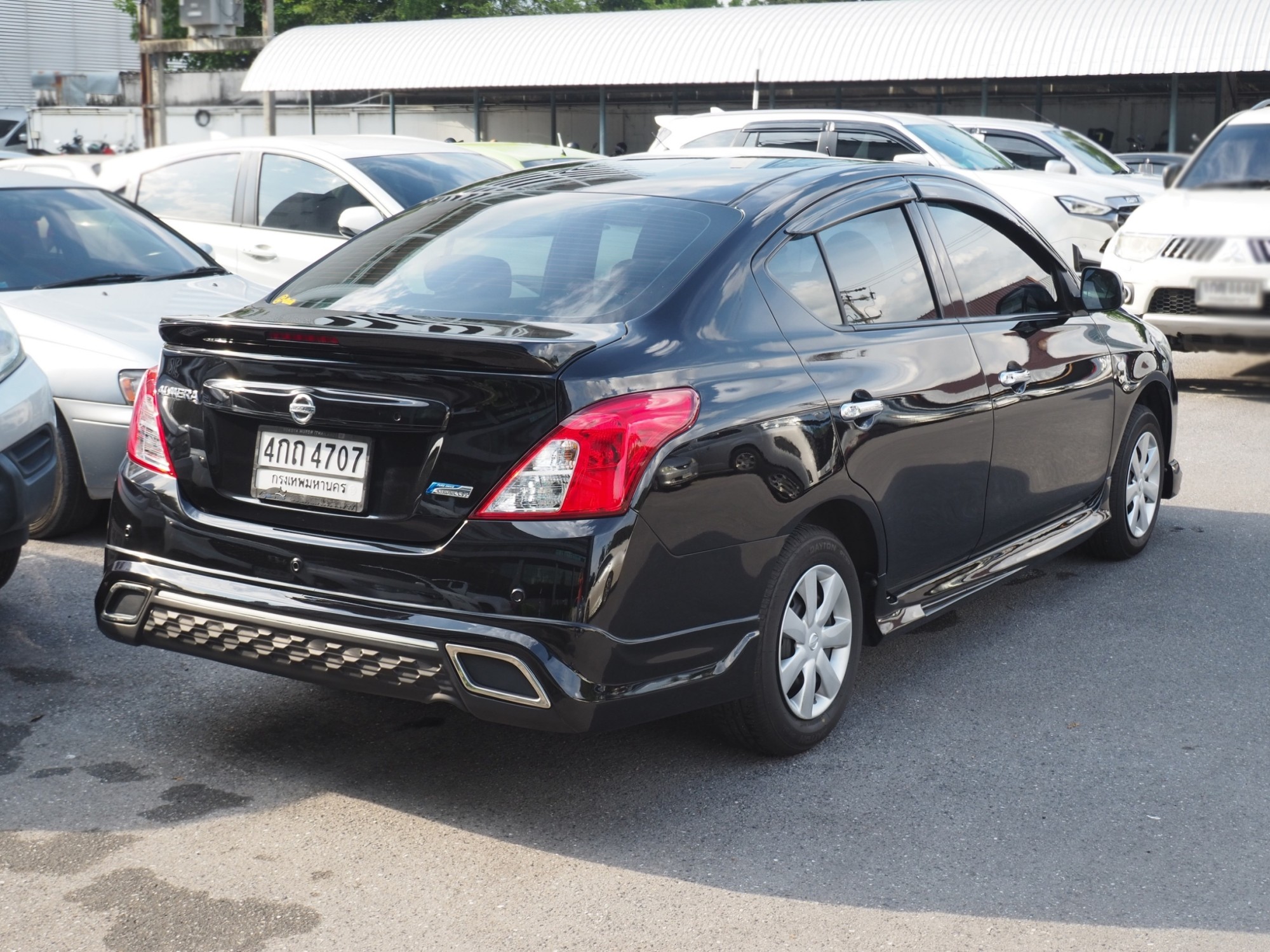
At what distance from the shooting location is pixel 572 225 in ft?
13.9

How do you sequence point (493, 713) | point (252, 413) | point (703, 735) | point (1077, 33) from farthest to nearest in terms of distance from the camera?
point (1077, 33) → point (703, 735) → point (252, 413) → point (493, 713)

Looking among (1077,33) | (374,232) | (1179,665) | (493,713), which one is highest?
(1077,33)

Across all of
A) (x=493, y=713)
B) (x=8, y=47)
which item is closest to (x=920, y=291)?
(x=493, y=713)

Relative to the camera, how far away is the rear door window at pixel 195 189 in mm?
9219

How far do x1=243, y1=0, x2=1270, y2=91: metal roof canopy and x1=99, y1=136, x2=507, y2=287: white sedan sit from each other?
2016 cm

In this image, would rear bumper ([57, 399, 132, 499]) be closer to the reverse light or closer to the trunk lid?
the reverse light

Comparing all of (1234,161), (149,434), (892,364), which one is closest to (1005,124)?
(1234,161)

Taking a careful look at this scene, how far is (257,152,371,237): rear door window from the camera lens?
889 cm

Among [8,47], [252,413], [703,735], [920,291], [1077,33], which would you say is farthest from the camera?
[8,47]

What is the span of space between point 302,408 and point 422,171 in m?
6.04

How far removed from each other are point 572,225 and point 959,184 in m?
1.55

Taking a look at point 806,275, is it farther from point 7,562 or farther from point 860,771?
point 7,562

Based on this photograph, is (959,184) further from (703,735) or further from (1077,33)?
(1077,33)

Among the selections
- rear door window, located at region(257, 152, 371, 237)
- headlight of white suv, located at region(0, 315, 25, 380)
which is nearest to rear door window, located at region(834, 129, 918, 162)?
rear door window, located at region(257, 152, 371, 237)
